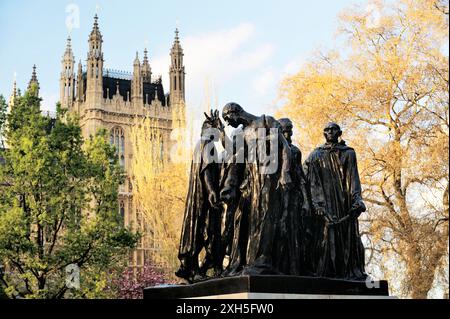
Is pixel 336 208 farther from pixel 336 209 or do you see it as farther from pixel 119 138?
pixel 119 138

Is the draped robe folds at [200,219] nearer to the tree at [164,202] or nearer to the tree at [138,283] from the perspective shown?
the tree at [138,283]

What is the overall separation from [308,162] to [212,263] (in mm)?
1781

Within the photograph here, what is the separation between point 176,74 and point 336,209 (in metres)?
54.9

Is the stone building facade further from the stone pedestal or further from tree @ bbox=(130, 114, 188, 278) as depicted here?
the stone pedestal

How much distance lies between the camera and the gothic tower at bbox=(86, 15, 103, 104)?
62188 millimetres

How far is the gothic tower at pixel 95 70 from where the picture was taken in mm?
62188

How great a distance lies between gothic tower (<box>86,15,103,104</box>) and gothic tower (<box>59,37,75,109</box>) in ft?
7.37

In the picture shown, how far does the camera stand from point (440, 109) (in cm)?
2105

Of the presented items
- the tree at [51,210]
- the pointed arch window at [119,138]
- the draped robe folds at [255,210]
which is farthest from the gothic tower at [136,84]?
the draped robe folds at [255,210]


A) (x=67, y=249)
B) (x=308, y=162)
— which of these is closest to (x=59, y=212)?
(x=67, y=249)

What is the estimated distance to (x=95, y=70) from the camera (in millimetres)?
64312

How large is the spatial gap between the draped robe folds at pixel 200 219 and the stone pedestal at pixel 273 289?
0.47 meters

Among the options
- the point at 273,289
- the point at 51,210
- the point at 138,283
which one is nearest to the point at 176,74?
the point at 138,283
